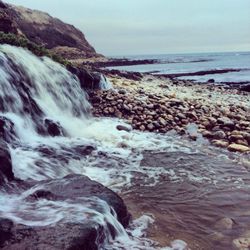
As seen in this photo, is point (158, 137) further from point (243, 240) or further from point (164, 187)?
point (243, 240)

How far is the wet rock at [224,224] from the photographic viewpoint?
481 cm

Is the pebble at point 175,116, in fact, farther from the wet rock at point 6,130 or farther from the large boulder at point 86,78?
the wet rock at point 6,130

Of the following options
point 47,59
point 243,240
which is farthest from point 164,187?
point 47,59

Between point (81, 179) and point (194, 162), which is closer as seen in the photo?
point (81, 179)

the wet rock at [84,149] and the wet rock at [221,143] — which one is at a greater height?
the wet rock at [84,149]

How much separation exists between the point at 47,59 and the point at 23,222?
9448 mm

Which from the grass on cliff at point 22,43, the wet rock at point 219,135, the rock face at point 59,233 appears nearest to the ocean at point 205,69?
the grass on cliff at point 22,43

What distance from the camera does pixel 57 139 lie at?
8500 millimetres

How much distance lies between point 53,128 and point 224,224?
501cm

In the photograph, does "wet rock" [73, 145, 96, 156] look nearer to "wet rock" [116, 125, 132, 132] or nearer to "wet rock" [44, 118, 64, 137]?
"wet rock" [44, 118, 64, 137]

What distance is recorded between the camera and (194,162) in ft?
24.3

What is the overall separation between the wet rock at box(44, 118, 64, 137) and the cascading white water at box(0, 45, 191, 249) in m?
0.15

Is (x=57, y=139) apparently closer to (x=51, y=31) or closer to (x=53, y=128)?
(x=53, y=128)

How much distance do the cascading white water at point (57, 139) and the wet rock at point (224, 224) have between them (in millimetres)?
1023
